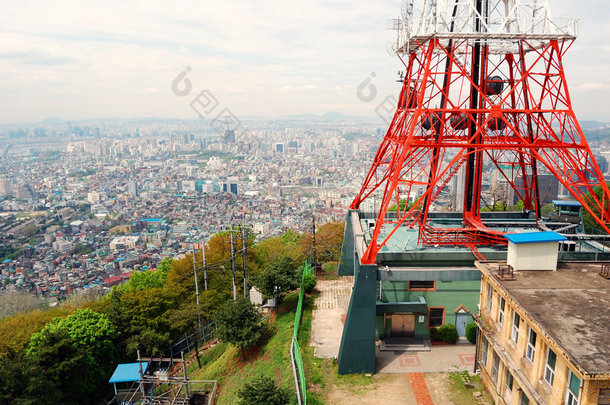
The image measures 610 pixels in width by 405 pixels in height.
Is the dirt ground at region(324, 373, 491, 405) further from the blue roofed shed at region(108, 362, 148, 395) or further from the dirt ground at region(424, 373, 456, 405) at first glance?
the blue roofed shed at region(108, 362, 148, 395)

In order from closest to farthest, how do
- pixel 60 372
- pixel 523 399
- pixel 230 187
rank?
pixel 523 399
pixel 60 372
pixel 230 187

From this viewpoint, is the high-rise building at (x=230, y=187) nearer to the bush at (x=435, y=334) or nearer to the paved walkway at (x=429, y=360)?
the bush at (x=435, y=334)

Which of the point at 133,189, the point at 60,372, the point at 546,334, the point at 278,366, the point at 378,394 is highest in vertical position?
the point at 546,334

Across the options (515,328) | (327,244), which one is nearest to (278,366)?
(515,328)

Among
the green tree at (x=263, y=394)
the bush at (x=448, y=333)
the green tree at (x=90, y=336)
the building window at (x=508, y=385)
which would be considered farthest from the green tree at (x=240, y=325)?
the building window at (x=508, y=385)

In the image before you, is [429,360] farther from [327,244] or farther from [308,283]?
[327,244]

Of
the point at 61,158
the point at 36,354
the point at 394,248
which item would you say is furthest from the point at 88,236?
the point at 61,158

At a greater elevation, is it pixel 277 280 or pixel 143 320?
pixel 277 280

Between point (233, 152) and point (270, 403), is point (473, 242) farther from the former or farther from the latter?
point (233, 152)

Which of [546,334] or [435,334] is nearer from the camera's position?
[546,334]
